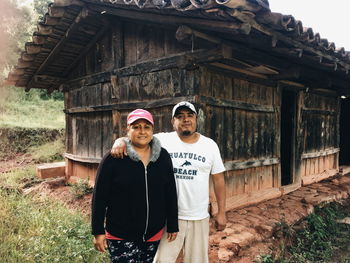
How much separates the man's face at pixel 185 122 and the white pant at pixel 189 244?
2.67ft

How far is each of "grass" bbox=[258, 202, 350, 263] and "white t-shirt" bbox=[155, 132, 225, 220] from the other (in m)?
1.71

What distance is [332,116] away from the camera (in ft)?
26.5

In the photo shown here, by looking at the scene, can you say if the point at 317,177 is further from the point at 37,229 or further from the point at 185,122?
the point at 37,229

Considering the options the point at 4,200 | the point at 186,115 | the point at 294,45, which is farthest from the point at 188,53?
the point at 4,200

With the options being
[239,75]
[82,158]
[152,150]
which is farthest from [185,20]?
[82,158]

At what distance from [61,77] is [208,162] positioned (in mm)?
5999

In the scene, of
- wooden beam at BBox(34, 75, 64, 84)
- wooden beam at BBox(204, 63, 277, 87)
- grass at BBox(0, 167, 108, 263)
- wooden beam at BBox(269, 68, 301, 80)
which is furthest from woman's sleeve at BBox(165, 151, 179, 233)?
wooden beam at BBox(34, 75, 64, 84)

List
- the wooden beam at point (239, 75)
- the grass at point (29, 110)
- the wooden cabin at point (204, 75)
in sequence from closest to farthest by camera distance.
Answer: the wooden cabin at point (204, 75), the wooden beam at point (239, 75), the grass at point (29, 110)

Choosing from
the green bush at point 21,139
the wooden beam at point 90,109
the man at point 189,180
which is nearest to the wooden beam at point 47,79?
the wooden beam at point 90,109

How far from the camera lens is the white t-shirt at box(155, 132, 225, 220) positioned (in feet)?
8.27

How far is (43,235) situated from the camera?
378cm

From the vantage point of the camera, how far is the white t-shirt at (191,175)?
8.27ft

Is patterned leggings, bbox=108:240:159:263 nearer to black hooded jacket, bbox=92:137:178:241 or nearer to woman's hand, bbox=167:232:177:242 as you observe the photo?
black hooded jacket, bbox=92:137:178:241

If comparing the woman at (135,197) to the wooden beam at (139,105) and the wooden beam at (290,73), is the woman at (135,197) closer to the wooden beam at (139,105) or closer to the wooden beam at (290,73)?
the wooden beam at (139,105)
